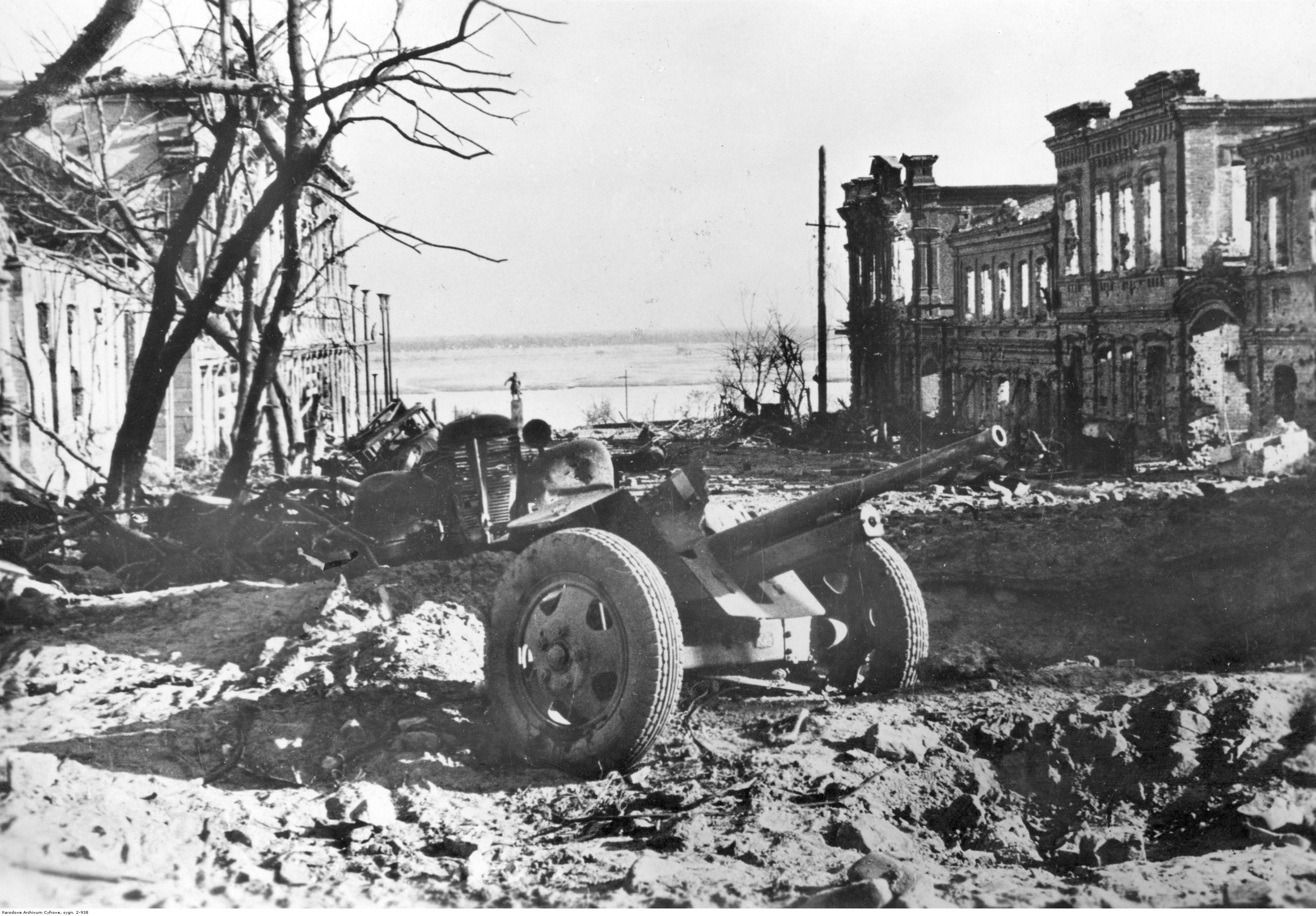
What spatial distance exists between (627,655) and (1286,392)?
10599 mm

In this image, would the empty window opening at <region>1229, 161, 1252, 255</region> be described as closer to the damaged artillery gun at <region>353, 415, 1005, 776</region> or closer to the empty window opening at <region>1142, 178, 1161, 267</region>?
the empty window opening at <region>1142, 178, 1161, 267</region>

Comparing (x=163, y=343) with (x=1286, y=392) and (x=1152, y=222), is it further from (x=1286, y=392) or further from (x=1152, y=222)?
(x=1152, y=222)

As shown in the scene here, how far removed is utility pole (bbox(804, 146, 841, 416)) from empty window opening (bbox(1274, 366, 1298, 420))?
203 inches

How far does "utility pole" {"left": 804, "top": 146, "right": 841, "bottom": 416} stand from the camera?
9570 mm

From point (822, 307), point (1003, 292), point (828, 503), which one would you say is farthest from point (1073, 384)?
point (828, 503)

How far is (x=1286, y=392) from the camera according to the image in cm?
1217

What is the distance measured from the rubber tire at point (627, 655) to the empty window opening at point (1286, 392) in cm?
974

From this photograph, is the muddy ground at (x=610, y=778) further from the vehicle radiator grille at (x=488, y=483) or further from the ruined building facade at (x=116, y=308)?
the ruined building facade at (x=116, y=308)

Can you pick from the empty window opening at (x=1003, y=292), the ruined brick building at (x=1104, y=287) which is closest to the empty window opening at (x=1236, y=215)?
the ruined brick building at (x=1104, y=287)

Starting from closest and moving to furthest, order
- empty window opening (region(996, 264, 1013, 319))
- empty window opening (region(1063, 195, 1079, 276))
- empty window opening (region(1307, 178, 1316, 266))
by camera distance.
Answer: empty window opening (region(1307, 178, 1316, 266)) → empty window opening (region(1063, 195, 1079, 276)) → empty window opening (region(996, 264, 1013, 319))

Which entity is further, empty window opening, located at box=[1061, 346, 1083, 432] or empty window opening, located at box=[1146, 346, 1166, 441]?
empty window opening, located at box=[1061, 346, 1083, 432]

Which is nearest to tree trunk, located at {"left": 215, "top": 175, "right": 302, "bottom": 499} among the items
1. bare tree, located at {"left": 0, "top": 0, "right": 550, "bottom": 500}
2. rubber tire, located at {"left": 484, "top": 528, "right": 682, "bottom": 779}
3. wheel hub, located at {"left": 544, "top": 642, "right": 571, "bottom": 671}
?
bare tree, located at {"left": 0, "top": 0, "right": 550, "bottom": 500}

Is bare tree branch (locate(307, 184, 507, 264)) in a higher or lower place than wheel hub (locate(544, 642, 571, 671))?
higher

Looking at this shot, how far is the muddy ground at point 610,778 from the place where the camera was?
407 centimetres
